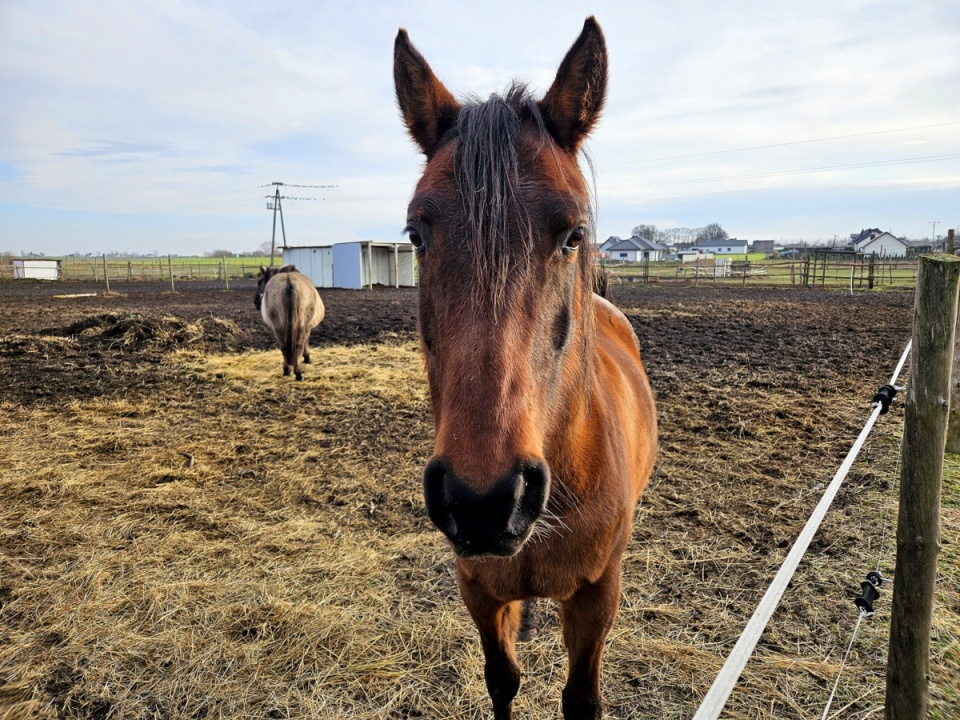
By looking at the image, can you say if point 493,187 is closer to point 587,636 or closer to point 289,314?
point 587,636

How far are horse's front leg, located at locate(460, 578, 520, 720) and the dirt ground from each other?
0.44 m

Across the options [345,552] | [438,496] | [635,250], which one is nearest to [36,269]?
[345,552]

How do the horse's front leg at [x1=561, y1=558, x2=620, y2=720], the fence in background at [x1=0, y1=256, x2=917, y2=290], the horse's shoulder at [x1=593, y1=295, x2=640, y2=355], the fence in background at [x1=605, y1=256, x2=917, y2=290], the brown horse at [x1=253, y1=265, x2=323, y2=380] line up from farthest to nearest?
1. the fence in background at [x1=0, y1=256, x2=917, y2=290]
2. the fence in background at [x1=605, y1=256, x2=917, y2=290]
3. the brown horse at [x1=253, y1=265, x2=323, y2=380]
4. the horse's shoulder at [x1=593, y1=295, x2=640, y2=355]
5. the horse's front leg at [x1=561, y1=558, x2=620, y2=720]

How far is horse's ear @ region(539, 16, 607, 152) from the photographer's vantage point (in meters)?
1.77

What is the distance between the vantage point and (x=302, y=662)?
296 cm

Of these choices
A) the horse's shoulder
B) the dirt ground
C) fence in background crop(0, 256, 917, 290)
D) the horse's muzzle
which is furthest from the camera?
fence in background crop(0, 256, 917, 290)

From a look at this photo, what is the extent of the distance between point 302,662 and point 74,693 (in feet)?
3.77

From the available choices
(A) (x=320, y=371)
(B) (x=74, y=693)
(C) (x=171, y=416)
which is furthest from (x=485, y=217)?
(A) (x=320, y=371)

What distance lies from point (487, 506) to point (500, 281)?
0.60 metres

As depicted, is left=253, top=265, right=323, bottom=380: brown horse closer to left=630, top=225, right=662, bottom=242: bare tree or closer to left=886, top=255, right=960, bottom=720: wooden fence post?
left=886, top=255, right=960, bottom=720: wooden fence post

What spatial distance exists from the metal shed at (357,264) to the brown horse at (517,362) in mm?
29565

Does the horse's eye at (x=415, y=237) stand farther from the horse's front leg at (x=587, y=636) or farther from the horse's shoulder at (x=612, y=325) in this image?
the horse's shoulder at (x=612, y=325)

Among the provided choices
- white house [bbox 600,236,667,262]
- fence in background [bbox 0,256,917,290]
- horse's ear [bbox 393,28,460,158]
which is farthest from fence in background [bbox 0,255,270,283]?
white house [bbox 600,236,667,262]

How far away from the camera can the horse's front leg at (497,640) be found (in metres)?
2.15
